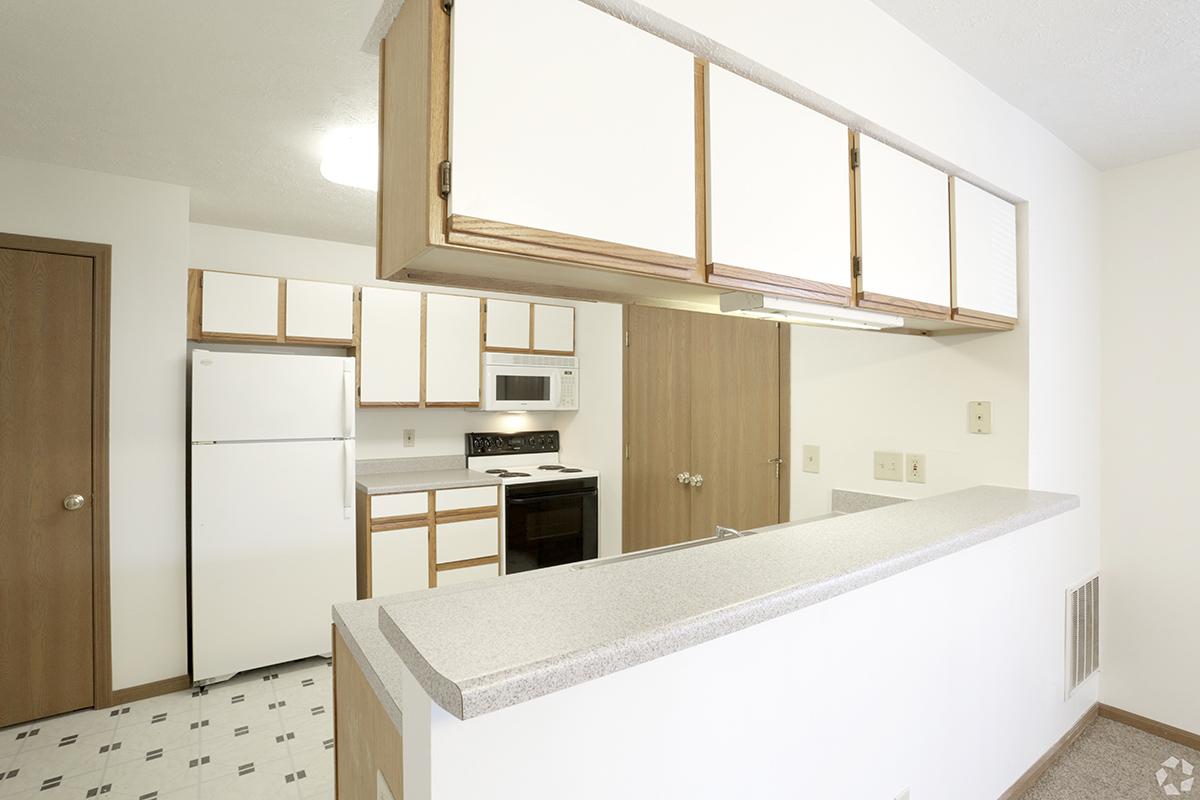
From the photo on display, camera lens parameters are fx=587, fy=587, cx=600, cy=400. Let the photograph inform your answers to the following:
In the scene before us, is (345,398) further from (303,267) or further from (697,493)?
(697,493)

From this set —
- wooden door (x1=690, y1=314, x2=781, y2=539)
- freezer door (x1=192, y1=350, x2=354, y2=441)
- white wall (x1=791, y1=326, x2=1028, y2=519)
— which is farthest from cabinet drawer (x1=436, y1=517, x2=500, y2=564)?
white wall (x1=791, y1=326, x2=1028, y2=519)

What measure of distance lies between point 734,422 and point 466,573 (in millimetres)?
1935

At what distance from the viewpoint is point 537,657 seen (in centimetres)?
78

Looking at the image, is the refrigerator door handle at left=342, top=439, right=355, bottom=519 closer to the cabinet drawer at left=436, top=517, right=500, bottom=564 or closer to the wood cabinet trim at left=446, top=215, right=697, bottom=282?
the cabinet drawer at left=436, top=517, right=500, bottom=564

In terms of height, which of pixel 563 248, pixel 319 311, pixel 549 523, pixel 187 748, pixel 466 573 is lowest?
pixel 187 748

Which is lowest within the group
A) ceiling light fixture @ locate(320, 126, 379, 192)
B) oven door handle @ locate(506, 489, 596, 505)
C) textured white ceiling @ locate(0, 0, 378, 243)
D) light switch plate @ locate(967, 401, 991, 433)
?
oven door handle @ locate(506, 489, 596, 505)

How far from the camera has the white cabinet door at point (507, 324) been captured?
406cm

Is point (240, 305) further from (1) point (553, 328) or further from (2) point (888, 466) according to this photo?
(2) point (888, 466)

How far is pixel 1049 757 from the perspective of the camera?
2.26m

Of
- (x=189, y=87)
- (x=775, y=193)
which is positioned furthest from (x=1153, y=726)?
(x=189, y=87)

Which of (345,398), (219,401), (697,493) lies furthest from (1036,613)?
(219,401)

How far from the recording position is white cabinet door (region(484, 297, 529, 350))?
13.3 feet

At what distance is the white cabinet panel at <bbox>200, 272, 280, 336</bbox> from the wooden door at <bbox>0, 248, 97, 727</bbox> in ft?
1.64

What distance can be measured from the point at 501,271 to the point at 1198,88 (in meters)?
2.40
